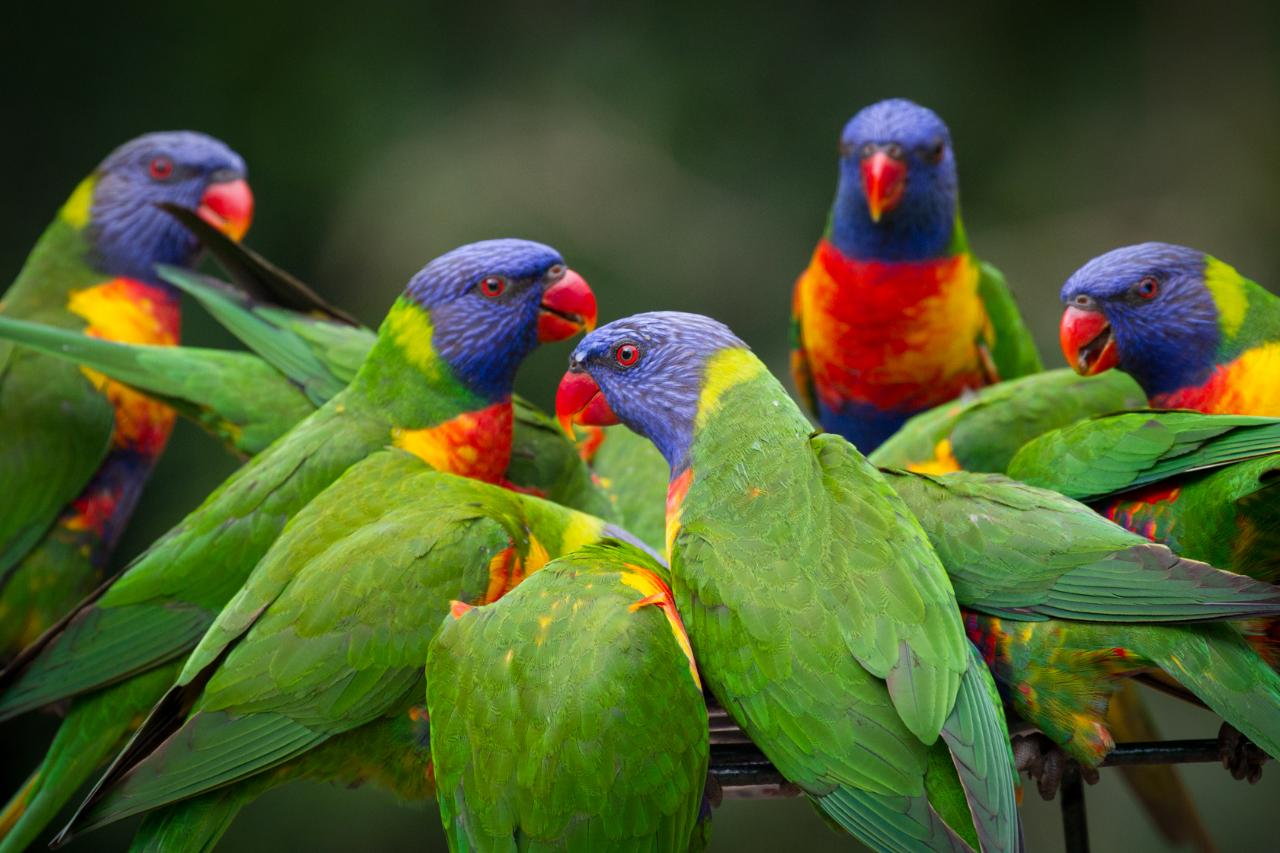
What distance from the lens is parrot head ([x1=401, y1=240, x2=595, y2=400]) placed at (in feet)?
6.49

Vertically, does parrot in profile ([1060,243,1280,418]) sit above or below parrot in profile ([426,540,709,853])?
above

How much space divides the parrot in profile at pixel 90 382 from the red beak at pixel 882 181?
1.42 m

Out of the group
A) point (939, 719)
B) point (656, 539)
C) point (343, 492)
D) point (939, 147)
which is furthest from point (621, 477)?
point (939, 719)

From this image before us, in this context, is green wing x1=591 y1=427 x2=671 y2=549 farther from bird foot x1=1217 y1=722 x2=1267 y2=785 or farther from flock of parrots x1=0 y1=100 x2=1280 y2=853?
bird foot x1=1217 y1=722 x2=1267 y2=785

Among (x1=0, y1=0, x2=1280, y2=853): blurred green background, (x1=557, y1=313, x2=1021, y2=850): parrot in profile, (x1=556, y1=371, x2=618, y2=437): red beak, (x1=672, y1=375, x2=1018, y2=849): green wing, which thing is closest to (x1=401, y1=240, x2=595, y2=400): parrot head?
(x1=556, y1=371, x2=618, y2=437): red beak

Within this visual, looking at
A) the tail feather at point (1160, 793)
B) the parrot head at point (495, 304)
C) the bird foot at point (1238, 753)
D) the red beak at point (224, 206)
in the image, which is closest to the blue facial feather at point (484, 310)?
the parrot head at point (495, 304)

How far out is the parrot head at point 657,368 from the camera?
166 centimetres

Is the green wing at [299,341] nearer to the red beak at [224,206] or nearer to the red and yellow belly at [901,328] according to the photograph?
the red beak at [224,206]

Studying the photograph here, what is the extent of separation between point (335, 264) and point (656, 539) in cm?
268

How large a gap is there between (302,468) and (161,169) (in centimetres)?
123

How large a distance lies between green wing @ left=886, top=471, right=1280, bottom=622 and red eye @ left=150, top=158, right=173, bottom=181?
6.48 feet

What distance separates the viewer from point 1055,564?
1.44 m

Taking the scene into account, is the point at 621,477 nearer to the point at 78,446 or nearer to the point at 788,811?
the point at 78,446

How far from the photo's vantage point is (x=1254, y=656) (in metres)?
1.37
